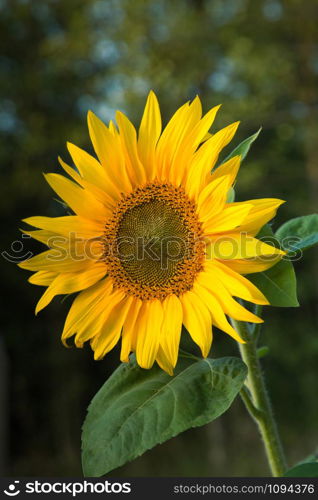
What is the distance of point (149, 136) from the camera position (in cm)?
86

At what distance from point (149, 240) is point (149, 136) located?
138mm

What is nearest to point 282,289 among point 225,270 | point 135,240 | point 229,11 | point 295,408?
point 225,270

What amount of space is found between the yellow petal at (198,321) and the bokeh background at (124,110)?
4.89 meters

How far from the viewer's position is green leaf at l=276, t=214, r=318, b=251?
0.87 meters

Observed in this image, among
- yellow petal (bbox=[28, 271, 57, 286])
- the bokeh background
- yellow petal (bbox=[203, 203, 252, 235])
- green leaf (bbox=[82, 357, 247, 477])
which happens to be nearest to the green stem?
green leaf (bbox=[82, 357, 247, 477])

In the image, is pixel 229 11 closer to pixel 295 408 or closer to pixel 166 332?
pixel 295 408

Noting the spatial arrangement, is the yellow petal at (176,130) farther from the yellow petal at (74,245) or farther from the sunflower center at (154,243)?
the yellow petal at (74,245)

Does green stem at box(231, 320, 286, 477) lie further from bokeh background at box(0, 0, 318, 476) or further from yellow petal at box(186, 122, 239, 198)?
bokeh background at box(0, 0, 318, 476)

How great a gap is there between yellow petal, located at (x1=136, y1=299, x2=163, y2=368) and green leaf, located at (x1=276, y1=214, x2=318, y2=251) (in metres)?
0.19

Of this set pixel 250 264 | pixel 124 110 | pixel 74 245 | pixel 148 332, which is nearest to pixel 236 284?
pixel 250 264

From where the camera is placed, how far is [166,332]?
822mm

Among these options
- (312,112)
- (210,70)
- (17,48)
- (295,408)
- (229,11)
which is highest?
(17,48)

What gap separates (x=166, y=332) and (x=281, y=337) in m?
7.60

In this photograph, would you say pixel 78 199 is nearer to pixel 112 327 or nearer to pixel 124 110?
pixel 112 327
